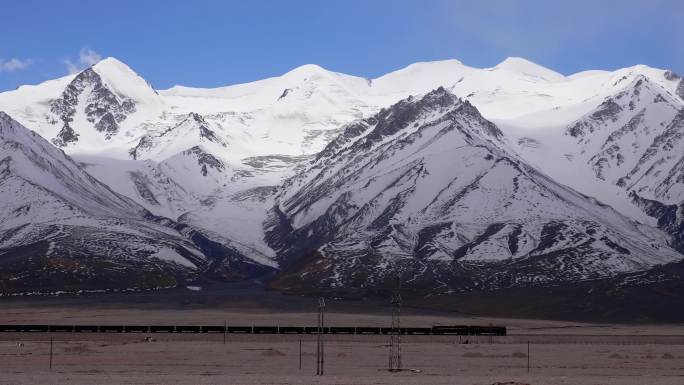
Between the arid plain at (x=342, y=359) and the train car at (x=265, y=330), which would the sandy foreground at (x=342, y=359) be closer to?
the arid plain at (x=342, y=359)

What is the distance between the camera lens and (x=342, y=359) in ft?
380

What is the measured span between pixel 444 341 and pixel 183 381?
63645mm

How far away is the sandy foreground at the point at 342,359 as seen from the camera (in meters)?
92.0

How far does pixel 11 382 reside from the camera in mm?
85625

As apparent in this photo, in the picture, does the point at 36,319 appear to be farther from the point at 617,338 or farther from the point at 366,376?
the point at 366,376

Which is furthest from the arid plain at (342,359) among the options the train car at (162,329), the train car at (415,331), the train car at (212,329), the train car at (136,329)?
the train car at (415,331)

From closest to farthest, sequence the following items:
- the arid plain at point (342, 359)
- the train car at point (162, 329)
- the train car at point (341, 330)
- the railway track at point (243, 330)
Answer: the arid plain at point (342, 359) → the railway track at point (243, 330) → the train car at point (162, 329) → the train car at point (341, 330)

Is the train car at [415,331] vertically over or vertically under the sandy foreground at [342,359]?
over

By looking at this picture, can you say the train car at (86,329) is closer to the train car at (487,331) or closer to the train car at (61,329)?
the train car at (61,329)

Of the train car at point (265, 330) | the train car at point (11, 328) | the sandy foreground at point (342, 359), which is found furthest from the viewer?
the train car at point (265, 330)

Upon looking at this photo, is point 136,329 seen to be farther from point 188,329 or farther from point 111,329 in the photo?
point 188,329

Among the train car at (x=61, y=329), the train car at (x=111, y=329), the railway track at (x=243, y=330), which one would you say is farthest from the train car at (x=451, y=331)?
the train car at (x=61, y=329)

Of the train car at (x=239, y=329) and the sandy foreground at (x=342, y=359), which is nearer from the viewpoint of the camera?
the sandy foreground at (x=342, y=359)

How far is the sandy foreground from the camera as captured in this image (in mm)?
92000
